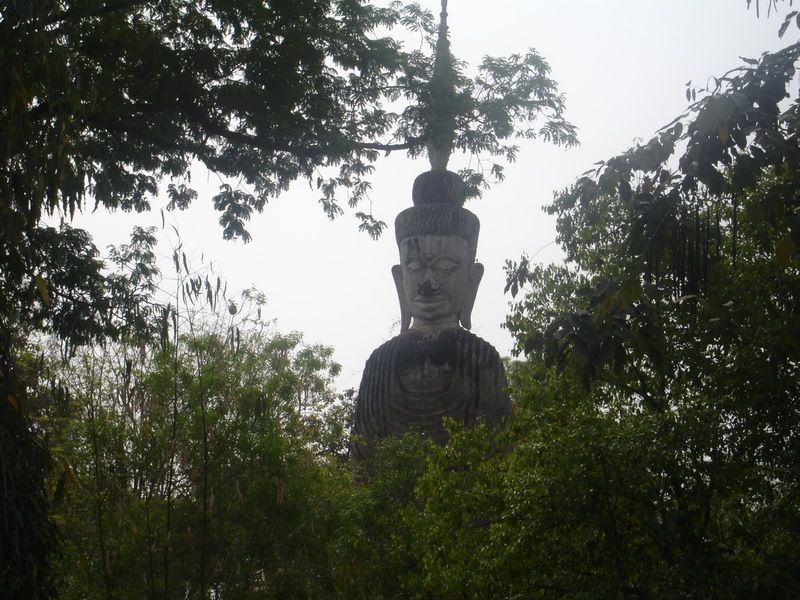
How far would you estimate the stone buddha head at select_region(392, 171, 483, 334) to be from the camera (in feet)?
35.1

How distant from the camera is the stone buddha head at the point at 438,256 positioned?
1069cm

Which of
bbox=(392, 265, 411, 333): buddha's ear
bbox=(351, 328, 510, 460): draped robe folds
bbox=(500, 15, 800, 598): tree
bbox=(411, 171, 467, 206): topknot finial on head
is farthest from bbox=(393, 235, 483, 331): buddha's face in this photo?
bbox=(500, 15, 800, 598): tree

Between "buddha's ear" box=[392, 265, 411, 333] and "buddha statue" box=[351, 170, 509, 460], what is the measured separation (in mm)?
12

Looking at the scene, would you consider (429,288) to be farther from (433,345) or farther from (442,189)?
(442,189)

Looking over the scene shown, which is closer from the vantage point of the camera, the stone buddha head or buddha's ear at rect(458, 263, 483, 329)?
the stone buddha head

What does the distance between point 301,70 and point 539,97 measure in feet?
9.71

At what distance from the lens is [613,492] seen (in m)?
4.52

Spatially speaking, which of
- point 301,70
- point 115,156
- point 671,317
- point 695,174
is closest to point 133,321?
point 115,156

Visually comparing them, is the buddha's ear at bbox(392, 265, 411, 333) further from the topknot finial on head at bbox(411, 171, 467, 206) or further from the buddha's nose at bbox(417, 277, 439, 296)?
the topknot finial on head at bbox(411, 171, 467, 206)

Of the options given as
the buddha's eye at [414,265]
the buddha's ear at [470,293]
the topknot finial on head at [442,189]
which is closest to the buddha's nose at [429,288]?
the buddha's eye at [414,265]

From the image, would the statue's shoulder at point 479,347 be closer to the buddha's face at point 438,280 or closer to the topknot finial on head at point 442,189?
the buddha's face at point 438,280

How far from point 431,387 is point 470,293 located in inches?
60.9

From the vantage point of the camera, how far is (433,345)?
10.2 meters

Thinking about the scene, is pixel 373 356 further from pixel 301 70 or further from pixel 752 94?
pixel 752 94
